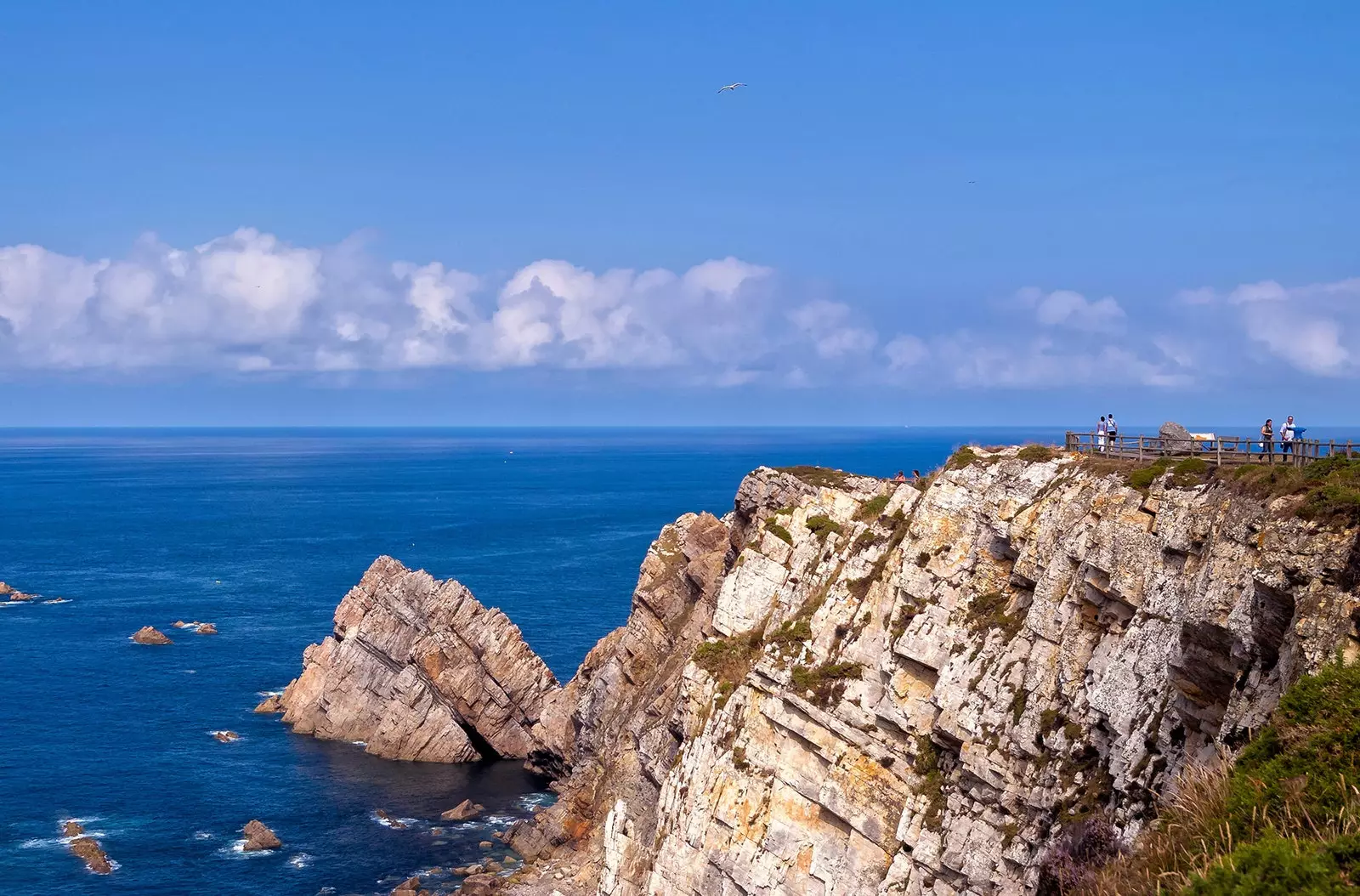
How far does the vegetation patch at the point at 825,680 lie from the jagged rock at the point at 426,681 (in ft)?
134

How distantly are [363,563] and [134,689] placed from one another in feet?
198

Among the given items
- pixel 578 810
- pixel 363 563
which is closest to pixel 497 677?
pixel 578 810

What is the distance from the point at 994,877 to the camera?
38.1 meters

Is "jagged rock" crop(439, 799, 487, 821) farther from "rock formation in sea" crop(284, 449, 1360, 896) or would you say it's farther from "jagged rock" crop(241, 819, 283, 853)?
"jagged rock" crop(241, 819, 283, 853)

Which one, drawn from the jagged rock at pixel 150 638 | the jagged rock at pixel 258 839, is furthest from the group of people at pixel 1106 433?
the jagged rock at pixel 150 638

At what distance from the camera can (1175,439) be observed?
4291cm

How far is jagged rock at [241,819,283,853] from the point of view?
6931cm

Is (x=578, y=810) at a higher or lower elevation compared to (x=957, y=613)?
lower

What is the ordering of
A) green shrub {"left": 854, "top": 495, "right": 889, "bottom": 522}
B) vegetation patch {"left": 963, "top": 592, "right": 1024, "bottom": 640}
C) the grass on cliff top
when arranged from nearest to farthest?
the grass on cliff top, vegetation patch {"left": 963, "top": 592, "right": 1024, "bottom": 640}, green shrub {"left": 854, "top": 495, "right": 889, "bottom": 522}

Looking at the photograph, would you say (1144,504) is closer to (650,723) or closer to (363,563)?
(650,723)

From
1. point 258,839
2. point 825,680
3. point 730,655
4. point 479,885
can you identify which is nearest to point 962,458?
point 825,680

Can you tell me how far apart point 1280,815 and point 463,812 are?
6097cm

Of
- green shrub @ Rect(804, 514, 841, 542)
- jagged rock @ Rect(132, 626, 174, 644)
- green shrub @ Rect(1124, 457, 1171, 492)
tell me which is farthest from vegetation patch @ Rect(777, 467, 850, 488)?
jagged rock @ Rect(132, 626, 174, 644)

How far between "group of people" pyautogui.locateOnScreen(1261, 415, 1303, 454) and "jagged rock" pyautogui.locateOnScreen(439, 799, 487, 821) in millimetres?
55553
